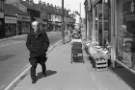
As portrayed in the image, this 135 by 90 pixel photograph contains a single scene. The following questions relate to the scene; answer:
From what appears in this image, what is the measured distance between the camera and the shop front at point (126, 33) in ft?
28.8

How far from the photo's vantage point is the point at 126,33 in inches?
381

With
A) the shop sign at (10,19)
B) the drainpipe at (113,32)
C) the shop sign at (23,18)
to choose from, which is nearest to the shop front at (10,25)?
the shop sign at (10,19)

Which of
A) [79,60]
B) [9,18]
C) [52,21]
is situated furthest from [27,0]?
[79,60]

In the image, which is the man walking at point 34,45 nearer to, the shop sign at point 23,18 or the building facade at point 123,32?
the building facade at point 123,32

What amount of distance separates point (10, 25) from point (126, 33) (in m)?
53.0

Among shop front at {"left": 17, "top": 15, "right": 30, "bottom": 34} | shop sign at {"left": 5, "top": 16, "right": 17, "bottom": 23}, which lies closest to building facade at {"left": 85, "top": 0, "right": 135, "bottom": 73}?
shop sign at {"left": 5, "top": 16, "right": 17, "bottom": 23}

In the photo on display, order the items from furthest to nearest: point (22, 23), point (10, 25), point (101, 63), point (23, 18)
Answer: point (23, 18)
point (22, 23)
point (10, 25)
point (101, 63)

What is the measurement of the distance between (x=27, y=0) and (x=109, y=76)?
84.6 meters

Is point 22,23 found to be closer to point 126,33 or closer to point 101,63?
point 101,63

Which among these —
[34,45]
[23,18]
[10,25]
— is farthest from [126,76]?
[23,18]

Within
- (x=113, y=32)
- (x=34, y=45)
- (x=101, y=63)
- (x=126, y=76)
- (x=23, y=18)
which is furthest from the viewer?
(x=23, y=18)

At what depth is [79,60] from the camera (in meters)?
14.1

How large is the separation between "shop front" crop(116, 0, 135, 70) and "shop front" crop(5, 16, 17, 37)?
47036mm

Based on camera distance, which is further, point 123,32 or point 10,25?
point 10,25
